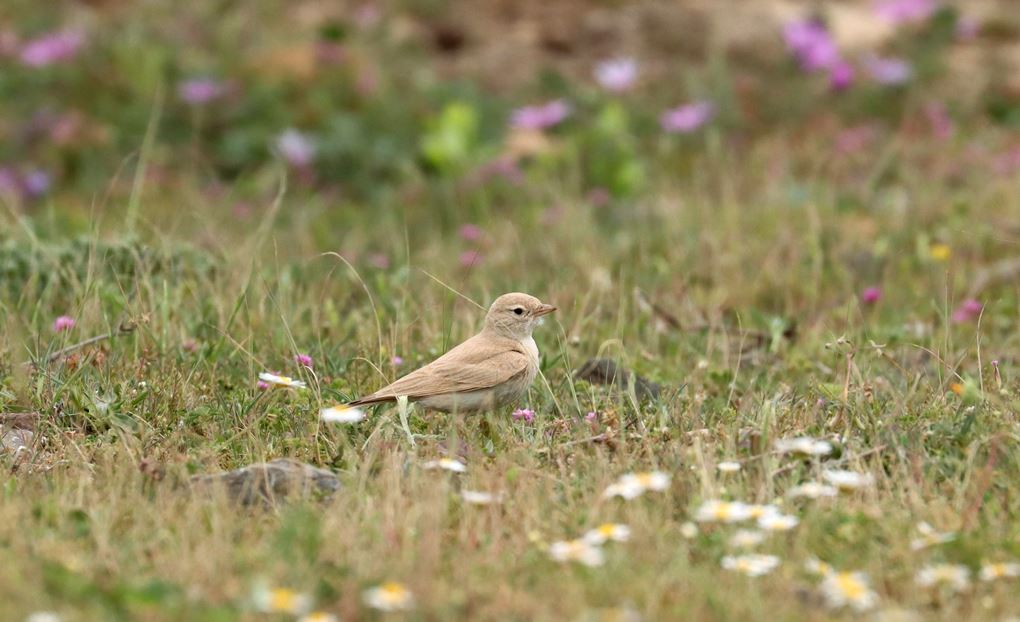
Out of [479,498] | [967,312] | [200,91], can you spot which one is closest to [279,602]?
[479,498]

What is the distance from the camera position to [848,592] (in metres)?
3.34

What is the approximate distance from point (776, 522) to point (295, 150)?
21.9 feet

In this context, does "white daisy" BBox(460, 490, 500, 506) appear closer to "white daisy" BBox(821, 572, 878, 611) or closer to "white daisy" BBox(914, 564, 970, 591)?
"white daisy" BBox(821, 572, 878, 611)

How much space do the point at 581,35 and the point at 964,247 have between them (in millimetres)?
4739

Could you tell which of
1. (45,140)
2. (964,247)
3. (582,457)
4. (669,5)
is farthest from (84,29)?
(582,457)

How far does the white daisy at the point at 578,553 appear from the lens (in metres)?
3.51

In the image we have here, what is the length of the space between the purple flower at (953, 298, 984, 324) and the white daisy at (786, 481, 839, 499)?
112 inches

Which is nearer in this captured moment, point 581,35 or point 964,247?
point 964,247

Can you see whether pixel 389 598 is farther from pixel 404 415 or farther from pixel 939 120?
pixel 939 120

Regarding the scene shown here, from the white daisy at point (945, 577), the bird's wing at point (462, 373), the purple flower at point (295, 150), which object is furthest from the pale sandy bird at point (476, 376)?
the purple flower at point (295, 150)

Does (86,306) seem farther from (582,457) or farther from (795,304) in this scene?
(795,304)

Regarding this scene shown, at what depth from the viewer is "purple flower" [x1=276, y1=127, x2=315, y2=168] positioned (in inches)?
389

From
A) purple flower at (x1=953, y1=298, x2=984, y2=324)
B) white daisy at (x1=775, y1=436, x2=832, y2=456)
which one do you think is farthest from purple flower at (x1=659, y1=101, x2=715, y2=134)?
white daisy at (x1=775, y1=436, x2=832, y2=456)

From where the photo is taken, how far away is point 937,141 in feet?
32.9
